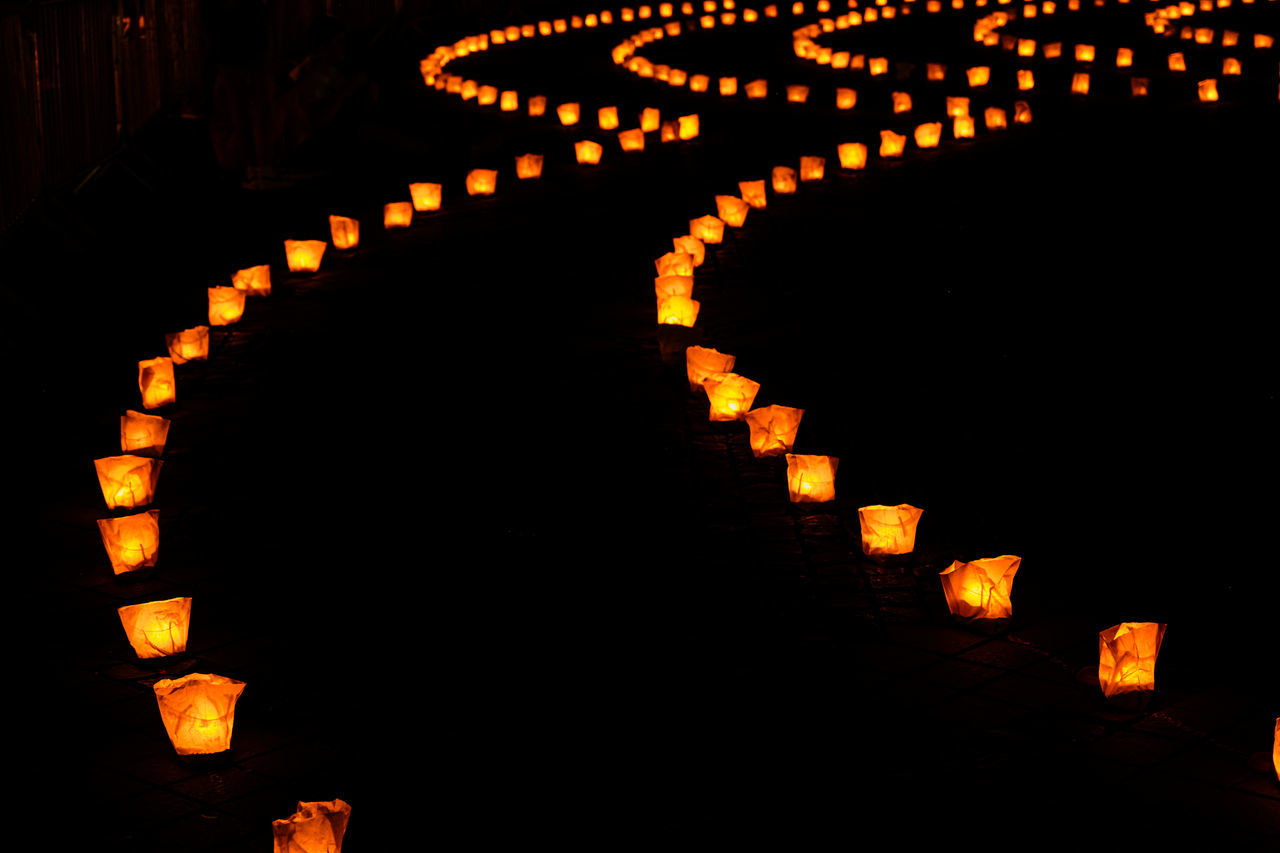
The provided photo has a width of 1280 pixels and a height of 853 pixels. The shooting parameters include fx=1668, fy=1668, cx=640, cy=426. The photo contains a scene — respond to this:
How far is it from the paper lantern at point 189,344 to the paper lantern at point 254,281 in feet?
4.35

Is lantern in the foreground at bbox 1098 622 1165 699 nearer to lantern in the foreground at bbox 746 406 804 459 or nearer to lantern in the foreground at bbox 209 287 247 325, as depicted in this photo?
lantern in the foreground at bbox 746 406 804 459

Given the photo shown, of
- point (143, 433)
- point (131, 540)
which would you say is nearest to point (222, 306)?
point (143, 433)

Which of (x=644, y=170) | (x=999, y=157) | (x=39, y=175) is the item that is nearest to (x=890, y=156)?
(x=999, y=157)

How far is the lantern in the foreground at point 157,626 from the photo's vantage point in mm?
5188

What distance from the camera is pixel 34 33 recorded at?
32.6 ft

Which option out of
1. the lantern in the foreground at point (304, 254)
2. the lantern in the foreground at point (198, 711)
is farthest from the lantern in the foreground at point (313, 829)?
the lantern in the foreground at point (304, 254)

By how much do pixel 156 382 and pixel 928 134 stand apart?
7515 millimetres

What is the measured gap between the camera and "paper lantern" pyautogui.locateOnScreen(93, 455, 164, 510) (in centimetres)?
646

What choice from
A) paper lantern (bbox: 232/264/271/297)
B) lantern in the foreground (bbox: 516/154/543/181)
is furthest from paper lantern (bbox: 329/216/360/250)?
lantern in the foreground (bbox: 516/154/543/181)

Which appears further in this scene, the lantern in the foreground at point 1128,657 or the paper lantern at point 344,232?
the paper lantern at point 344,232

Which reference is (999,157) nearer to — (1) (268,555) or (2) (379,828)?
Answer: (1) (268,555)

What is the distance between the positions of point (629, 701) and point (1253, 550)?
2.46 m

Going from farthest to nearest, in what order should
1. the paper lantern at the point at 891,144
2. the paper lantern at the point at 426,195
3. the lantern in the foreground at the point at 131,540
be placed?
the paper lantern at the point at 891,144, the paper lantern at the point at 426,195, the lantern in the foreground at the point at 131,540

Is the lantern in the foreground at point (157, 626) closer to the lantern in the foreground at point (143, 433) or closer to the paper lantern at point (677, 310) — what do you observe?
the lantern in the foreground at point (143, 433)
